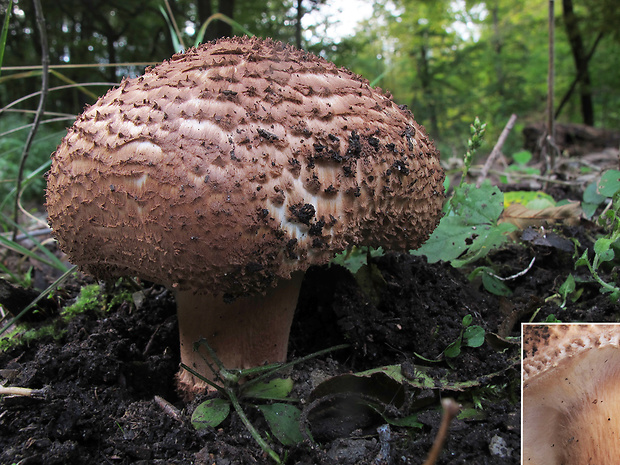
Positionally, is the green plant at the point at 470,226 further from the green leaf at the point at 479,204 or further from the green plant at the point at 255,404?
the green plant at the point at 255,404

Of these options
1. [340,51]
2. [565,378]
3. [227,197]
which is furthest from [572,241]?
[340,51]

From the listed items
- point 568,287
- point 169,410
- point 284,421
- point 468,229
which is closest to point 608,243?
point 568,287

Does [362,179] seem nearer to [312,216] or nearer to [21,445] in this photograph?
[312,216]

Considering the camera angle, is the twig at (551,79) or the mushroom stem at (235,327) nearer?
the mushroom stem at (235,327)

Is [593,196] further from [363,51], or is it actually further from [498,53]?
[498,53]

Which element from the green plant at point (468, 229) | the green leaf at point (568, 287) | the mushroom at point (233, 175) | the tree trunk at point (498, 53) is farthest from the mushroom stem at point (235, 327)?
the tree trunk at point (498, 53)

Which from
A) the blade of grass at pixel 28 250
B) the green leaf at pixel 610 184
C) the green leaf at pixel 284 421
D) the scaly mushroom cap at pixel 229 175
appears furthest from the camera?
the blade of grass at pixel 28 250
